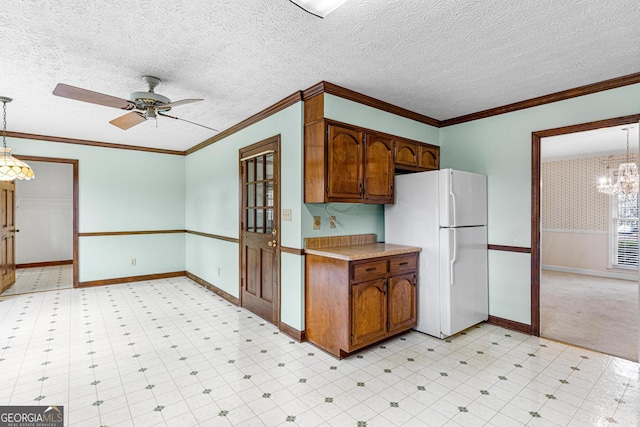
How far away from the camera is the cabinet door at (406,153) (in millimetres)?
3770

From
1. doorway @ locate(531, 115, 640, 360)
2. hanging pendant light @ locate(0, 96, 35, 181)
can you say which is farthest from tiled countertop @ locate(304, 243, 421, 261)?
hanging pendant light @ locate(0, 96, 35, 181)

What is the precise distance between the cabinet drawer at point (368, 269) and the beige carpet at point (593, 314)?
6.58 feet

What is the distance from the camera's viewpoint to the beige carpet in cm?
324

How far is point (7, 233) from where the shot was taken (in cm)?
526

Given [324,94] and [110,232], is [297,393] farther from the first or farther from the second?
[110,232]

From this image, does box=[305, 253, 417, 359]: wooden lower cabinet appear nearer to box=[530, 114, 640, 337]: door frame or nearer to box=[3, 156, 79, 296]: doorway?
box=[530, 114, 640, 337]: door frame

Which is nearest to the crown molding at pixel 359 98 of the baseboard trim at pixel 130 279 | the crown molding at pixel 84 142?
the crown molding at pixel 84 142

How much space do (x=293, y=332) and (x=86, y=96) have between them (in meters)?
2.81

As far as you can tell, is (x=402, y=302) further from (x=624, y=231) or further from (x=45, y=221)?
(x=45, y=221)

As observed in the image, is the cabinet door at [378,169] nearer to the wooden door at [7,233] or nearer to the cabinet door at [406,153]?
the cabinet door at [406,153]

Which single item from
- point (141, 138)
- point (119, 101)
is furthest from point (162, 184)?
point (119, 101)

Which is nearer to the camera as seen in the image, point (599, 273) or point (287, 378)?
point (287, 378)

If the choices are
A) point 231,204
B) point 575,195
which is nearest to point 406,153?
point 231,204

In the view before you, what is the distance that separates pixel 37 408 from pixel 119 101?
236 centimetres
